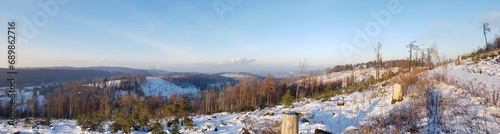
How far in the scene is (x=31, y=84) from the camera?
124 metres

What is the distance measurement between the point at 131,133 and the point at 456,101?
10213 millimetres

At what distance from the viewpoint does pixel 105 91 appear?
102375 millimetres

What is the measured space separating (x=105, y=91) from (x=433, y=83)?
110 meters

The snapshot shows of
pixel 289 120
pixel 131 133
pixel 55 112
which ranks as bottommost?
pixel 55 112

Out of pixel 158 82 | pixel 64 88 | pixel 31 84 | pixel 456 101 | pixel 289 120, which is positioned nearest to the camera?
pixel 289 120

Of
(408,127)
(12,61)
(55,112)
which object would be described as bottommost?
(55,112)

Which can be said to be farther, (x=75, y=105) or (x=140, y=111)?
(x=75, y=105)

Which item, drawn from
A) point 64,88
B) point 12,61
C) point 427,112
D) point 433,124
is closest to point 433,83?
point 427,112

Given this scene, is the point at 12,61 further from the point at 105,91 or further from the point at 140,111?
the point at 105,91

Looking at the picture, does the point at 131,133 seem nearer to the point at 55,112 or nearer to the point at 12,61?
the point at 12,61

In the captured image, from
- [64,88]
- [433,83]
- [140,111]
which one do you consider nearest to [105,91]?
[64,88]

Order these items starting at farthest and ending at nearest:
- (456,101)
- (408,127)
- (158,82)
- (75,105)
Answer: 1. (158,82)
2. (75,105)
3. (456,101)
4. (408,127)

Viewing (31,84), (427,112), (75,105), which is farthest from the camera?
(31,84)

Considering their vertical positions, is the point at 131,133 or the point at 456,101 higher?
the point at 456,101
